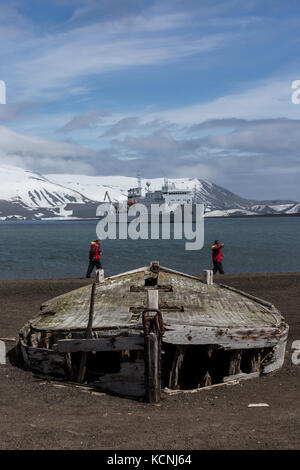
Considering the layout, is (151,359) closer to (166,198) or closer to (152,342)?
(152,342)

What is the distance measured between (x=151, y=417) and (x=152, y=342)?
1278 mm

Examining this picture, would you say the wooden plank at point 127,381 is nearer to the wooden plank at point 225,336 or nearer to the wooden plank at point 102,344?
the wooden plank at point 102,344

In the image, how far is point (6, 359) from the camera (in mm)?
13453

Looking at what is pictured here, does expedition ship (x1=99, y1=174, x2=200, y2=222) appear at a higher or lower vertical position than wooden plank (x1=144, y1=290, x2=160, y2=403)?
higher

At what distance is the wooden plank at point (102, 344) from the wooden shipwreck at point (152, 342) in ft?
0.06

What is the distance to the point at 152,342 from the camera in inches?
376

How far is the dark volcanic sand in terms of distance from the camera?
7.91 metres

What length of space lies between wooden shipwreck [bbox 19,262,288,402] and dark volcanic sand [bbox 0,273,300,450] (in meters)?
0.37

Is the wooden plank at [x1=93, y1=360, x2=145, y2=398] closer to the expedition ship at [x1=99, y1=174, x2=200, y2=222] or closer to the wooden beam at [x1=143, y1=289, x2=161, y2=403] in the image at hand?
the wooden beam at [x1=143, y1=289, x2=161, y2=403]

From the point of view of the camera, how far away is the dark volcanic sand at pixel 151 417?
7906mm

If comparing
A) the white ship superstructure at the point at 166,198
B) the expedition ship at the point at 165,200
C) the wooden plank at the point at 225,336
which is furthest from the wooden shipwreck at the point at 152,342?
the white ship superstructure at the point at 166,198

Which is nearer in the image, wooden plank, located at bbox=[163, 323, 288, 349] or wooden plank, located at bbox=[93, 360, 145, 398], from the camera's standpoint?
wooden plank, located at bbox=[93, 360, 145, 398]

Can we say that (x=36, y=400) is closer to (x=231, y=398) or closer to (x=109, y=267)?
(x=231, y=398)

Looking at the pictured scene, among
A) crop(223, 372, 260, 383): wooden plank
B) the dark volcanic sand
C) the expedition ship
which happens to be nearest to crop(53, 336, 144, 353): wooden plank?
the dark volcanic sand
